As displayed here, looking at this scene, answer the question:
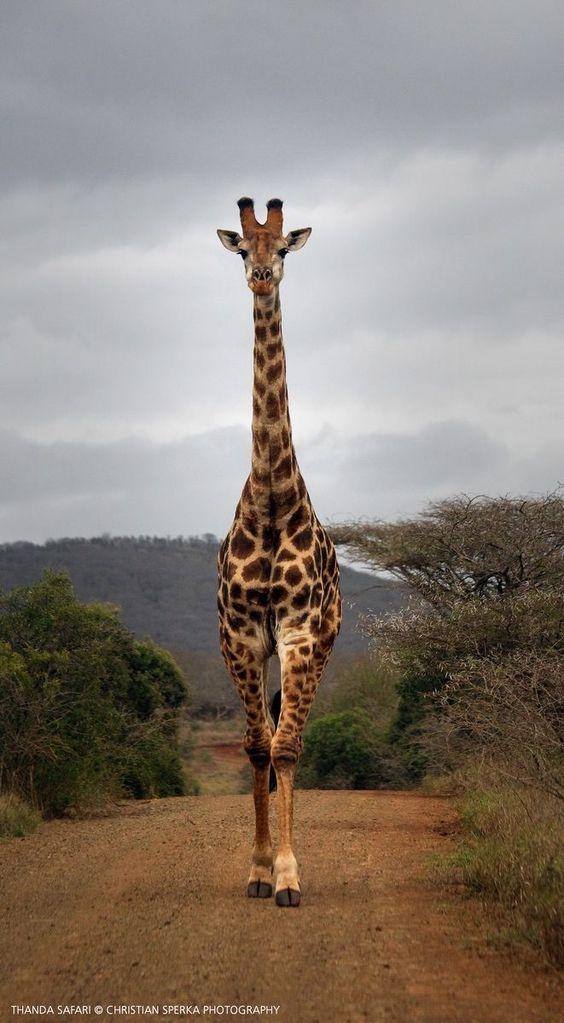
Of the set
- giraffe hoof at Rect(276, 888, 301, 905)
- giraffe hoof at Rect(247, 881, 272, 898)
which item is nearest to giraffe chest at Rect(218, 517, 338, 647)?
giraffe hoof at Rect(247, 881, 272, 898)

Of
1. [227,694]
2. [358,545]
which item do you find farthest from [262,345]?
[227,694]

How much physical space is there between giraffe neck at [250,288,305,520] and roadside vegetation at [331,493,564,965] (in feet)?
7.96

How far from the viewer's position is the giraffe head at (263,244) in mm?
9398

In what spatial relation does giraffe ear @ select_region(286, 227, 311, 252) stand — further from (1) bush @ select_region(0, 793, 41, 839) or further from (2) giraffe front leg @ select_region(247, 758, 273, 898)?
(1) bush @ select_region(0, 793, 41, 839)

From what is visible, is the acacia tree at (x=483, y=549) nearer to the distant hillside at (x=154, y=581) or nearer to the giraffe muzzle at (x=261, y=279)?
the giraffe muzzle at (x=261, y=279)

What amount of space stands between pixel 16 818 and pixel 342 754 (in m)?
11.6

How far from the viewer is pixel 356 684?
30.8m

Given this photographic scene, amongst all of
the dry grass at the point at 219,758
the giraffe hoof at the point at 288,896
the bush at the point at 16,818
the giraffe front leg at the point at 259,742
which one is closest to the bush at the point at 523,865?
the giraffe hoof at the point at 288,896

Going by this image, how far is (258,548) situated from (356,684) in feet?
72.5

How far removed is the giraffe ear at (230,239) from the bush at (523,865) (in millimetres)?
4956

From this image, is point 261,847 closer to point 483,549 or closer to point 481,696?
point 481,696

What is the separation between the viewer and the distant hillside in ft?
245

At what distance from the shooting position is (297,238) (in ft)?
32.6

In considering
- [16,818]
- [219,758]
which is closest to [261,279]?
[16,818]
